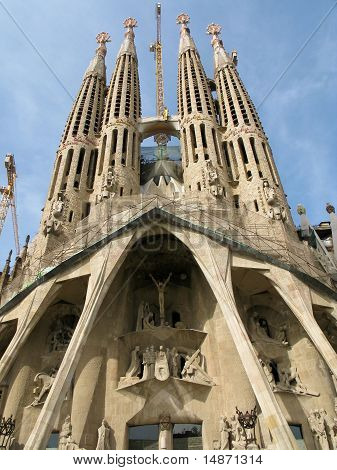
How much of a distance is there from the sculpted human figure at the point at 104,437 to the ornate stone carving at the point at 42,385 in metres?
2.14

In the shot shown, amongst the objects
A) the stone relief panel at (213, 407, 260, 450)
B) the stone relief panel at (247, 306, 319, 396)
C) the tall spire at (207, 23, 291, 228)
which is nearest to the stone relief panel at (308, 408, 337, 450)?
the stone relief panel at (247, 306, 319, 396)

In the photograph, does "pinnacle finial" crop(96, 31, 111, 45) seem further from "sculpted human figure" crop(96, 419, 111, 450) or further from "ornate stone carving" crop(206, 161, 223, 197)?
"sculpted human figure" crop(96, 419, 111, 450)

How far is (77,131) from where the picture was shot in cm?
2267

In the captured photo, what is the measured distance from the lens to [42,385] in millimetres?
13430

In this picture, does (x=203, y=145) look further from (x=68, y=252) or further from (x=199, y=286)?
(x=68, y=252)

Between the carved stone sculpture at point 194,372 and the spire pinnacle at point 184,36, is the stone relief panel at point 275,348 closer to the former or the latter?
the carved stone sculpture at point 194,372

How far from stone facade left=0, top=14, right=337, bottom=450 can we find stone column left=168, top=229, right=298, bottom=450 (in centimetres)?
4

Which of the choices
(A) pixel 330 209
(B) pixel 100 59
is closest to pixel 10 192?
(B) pixel 100 59

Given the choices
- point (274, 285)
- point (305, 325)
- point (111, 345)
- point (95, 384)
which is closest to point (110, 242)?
point (111, 345)

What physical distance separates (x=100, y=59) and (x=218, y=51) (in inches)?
339

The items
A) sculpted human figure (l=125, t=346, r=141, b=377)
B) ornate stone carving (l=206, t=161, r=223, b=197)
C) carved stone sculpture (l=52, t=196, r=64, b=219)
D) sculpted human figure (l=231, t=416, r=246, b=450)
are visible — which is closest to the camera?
sculpted human figure (l=231, t=416, r=246, b=450)

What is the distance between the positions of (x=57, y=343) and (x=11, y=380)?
1920 millimetres

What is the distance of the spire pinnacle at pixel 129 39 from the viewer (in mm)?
30425

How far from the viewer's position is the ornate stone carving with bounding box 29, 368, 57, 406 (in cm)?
1292
